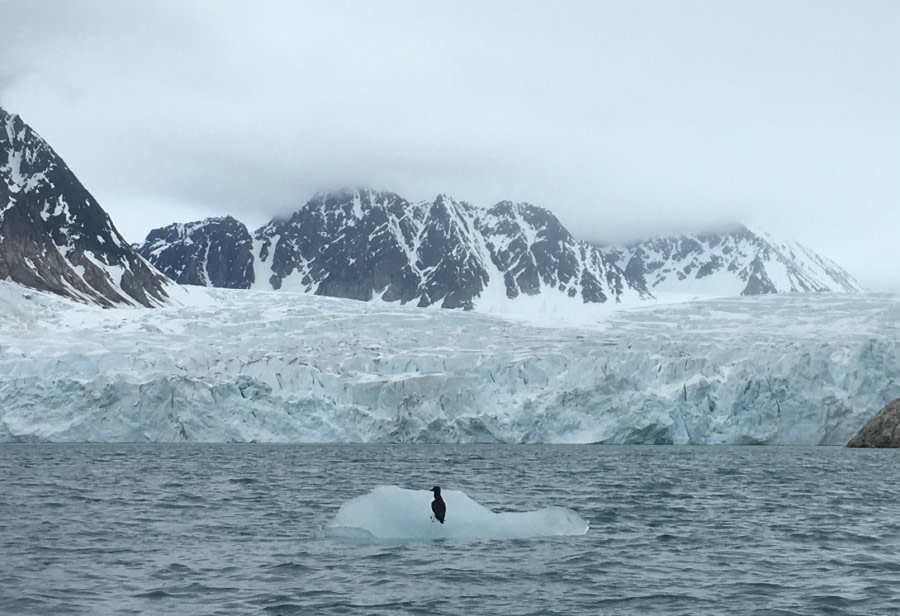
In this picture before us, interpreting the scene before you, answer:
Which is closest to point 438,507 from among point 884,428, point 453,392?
point 453,392

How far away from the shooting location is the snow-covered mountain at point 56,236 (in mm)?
145000

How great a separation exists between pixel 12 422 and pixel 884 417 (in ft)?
184

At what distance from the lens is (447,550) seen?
68.4ft

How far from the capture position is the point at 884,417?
68.3 m

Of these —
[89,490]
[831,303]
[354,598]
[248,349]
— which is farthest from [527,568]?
[831,303]

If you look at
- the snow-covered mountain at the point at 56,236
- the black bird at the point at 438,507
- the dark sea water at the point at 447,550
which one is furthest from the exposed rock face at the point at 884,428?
the snow-covered mountain at the point at 56,236

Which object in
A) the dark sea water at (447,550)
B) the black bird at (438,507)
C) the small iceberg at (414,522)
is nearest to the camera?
the dark sea water at (447,550)

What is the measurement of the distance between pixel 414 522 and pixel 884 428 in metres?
53.6

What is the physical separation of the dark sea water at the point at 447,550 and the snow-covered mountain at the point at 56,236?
112989 mm

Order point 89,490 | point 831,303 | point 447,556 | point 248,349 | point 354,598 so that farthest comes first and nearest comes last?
point 831,303
point 248,349
point 89,490
point 447,556
point 354,598

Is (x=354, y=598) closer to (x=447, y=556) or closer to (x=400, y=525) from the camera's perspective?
A: (x=447, y=556)

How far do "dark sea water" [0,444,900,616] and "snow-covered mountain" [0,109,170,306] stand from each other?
113 meters

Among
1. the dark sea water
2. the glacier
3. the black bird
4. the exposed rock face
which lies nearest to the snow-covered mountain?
the glacier

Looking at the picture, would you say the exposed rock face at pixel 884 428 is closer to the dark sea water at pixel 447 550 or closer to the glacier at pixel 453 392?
the glacier at pixel 453 392
